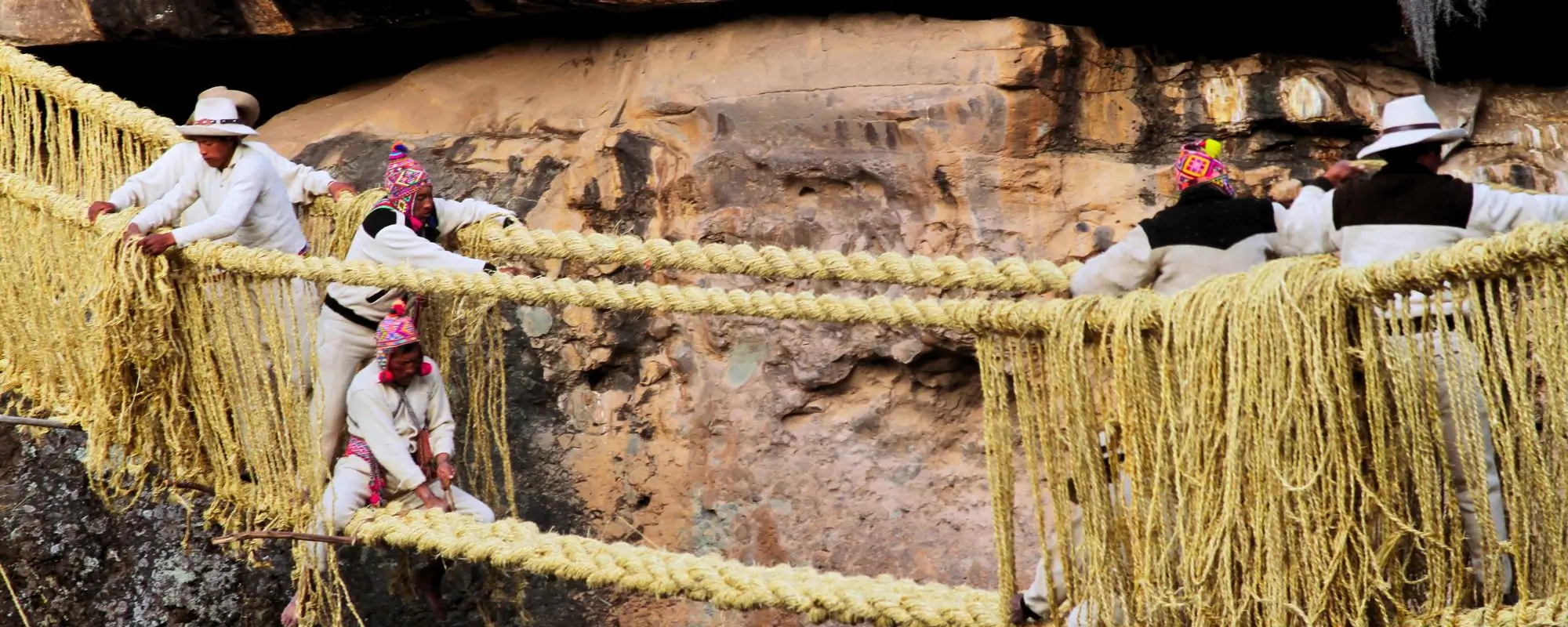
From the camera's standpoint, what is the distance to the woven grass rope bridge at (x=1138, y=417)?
10.3 ft

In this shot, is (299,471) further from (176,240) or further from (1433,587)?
(1433,587)

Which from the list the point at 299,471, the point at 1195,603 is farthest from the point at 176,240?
the point at 1195,603

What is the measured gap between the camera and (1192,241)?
4035 millimetres

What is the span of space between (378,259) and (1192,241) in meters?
2.48

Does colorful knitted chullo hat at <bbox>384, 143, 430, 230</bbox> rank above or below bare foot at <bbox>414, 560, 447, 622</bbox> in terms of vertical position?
above

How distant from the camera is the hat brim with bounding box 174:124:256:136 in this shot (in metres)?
5.04

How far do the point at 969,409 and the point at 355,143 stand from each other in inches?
110

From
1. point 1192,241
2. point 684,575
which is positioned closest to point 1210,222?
point 1192,241

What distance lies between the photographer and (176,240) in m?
4.83

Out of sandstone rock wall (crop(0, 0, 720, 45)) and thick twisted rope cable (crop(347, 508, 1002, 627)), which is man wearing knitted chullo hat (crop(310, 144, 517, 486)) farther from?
sandstone rock wall (crop(0, 0, 720, 45))

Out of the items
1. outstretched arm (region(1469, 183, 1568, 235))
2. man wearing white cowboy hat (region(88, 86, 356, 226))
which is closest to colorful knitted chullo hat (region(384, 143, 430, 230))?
man wearing white cowboy hat (region(88, 86, 356, 226))

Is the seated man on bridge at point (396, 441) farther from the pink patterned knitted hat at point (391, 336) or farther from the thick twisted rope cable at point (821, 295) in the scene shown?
the thick twisted rope cable at point (821, 295)

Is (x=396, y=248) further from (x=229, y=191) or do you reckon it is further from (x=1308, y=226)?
(x=1308, y=226)

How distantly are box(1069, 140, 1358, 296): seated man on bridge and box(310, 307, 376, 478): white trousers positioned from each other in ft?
7.83
